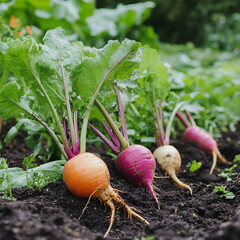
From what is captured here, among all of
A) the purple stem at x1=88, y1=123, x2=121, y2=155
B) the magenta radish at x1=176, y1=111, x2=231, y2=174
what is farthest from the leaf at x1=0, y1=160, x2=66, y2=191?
the magenta radish at x1=176, y1=111, x2=231, y2=174

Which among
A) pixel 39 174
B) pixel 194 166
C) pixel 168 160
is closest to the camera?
pixel 39 174

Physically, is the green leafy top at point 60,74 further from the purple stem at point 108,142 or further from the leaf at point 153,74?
the leaf at point 153,74

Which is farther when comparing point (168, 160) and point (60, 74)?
point (168, 160)

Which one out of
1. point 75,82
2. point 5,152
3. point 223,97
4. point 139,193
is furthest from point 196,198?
point 223,97

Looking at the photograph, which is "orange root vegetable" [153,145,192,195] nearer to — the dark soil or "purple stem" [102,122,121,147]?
the dark soil

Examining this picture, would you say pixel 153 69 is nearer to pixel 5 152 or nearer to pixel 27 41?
pixel 27 41

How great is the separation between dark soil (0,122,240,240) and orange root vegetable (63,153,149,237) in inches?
2.4

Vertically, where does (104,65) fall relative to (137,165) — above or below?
above

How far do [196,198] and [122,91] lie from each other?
3.42 feet

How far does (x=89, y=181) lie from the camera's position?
1.92m

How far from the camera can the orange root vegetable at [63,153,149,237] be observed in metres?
1.92

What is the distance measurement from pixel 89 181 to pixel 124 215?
11.8 inches

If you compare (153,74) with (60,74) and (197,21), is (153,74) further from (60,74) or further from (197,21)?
(197,21)

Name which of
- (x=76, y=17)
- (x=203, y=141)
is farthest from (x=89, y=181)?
(x=76, y=17)
